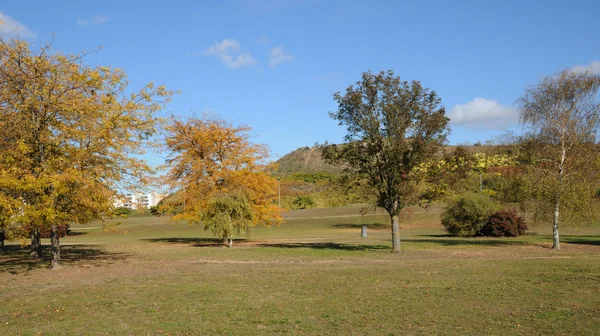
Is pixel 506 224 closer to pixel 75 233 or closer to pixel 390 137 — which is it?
pixel 390 137

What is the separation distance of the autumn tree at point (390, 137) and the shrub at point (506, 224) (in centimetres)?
1336

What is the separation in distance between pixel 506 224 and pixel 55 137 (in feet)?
90.4

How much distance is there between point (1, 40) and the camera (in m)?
15.6

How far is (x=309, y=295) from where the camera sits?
11836 millimetres

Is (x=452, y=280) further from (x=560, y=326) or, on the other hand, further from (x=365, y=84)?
(x=365, y=84)

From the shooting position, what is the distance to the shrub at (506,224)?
108ft

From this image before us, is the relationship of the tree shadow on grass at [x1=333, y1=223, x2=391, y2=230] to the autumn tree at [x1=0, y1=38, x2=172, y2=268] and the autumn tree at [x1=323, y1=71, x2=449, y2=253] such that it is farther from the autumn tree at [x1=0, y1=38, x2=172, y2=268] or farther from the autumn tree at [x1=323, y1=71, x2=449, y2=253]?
the autumn tree at [x1=0, y1=38, x2=172, y2=268]

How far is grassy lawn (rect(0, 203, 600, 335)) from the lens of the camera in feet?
29.1

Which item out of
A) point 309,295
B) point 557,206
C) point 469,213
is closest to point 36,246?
point 309,295

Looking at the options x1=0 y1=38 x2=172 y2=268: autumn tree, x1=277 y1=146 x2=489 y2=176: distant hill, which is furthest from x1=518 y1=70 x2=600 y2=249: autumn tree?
x1=277 y1=146 x2=489 y2=176: distant hill

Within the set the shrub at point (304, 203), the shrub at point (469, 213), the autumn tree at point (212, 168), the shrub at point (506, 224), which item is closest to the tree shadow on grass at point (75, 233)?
the autumn tree at point (212, 168)

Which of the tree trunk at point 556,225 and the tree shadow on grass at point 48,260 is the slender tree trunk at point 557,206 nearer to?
the tree trunk at point 556,225

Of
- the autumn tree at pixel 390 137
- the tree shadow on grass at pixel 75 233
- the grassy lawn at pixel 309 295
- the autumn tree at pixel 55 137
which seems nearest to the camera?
the grassy lawn at pixel 309 295

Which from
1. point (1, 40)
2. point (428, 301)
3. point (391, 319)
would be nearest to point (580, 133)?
point (428, 301)
